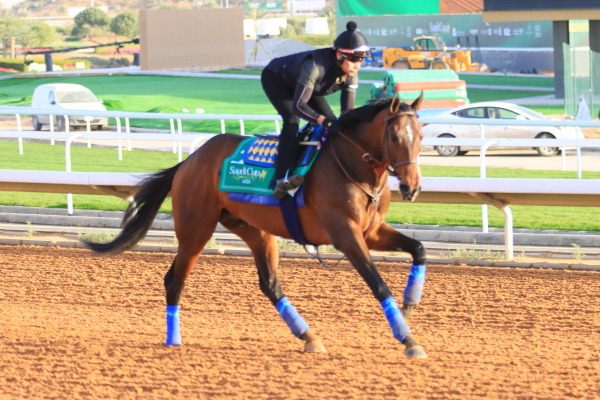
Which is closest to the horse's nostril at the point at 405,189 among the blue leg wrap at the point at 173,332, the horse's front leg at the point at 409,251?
the horse's front leg at the point at 409,251

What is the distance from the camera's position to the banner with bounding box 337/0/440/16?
168 feet

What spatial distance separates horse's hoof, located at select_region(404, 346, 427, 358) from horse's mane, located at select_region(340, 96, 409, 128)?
1.27 metres

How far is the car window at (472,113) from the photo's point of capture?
19375 millimetres

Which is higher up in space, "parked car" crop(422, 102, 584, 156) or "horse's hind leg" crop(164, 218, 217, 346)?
"horse's hind leg" crop(164, 218, 217, 346)

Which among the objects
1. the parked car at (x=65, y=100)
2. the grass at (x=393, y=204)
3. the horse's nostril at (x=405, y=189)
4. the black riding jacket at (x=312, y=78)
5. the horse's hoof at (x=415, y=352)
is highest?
the black riding jacket at (x=312, y=78)

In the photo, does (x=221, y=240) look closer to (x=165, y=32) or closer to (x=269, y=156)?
(x=269, y=156)

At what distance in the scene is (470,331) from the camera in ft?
20.4

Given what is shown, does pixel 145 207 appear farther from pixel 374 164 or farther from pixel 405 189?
pixel 405 189

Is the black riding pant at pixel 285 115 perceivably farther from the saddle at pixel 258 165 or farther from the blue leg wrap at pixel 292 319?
the blue leg wrap at pixel 292 319

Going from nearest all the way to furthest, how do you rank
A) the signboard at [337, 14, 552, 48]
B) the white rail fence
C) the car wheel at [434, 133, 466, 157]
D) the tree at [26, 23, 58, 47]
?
the white rail fence → the car wheel at [434, 133, 466, 157] → the signboard at [337, 14, 552, 48] → the tree at [26, 23, 58, 47]

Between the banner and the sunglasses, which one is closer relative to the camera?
the sunglasses

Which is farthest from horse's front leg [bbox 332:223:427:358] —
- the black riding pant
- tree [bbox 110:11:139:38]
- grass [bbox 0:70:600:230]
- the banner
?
tree [bbox 110:11:139:38]

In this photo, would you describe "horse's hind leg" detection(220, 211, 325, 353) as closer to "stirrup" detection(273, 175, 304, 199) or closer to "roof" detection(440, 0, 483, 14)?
"stirrup" detection(273, 175, 304, 199)

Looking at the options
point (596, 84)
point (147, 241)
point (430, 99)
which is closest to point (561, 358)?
point (147, 241)
